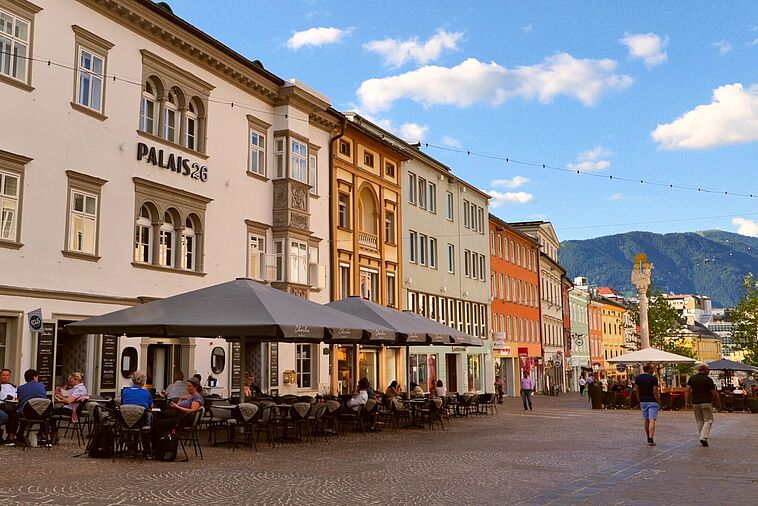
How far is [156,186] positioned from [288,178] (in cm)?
684

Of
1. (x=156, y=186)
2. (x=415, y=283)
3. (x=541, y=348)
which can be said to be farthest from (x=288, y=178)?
(x=541, y=348)

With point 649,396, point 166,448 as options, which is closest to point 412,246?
point 649,396

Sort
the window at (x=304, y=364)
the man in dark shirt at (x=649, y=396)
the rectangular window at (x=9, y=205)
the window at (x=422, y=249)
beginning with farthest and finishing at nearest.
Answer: the window at (x=422, y=249)
the window at (x=304, y=364)
the rectangular window at (x=9, y=205)
the man in dark shirt at (x=649, y=396)

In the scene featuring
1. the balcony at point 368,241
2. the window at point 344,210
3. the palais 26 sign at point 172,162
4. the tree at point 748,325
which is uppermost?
the window at point 344,210

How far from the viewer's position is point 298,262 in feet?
101

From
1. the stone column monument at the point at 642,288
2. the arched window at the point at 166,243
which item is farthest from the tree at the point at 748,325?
the arched window at the point at 166,243

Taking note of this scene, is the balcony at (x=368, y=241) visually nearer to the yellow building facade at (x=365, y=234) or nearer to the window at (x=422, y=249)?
the yellow building facade at (x=365, y=234)

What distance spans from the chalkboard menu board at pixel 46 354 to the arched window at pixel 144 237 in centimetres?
388

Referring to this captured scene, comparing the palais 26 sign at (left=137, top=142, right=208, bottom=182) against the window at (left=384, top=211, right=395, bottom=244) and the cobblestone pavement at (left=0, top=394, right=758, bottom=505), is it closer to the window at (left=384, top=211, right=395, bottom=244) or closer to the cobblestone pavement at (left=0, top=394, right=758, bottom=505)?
the cobblestone pavement at (left=0, top=394, right=758, bottom=505)

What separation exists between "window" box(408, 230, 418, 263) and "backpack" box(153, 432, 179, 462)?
28933 millimetres

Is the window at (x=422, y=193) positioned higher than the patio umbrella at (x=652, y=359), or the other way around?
the window at (x=422, y=193)

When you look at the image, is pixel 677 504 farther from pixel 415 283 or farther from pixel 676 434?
pixel 415 283

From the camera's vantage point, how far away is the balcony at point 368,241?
3695cm

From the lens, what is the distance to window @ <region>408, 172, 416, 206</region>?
43.3 meters
